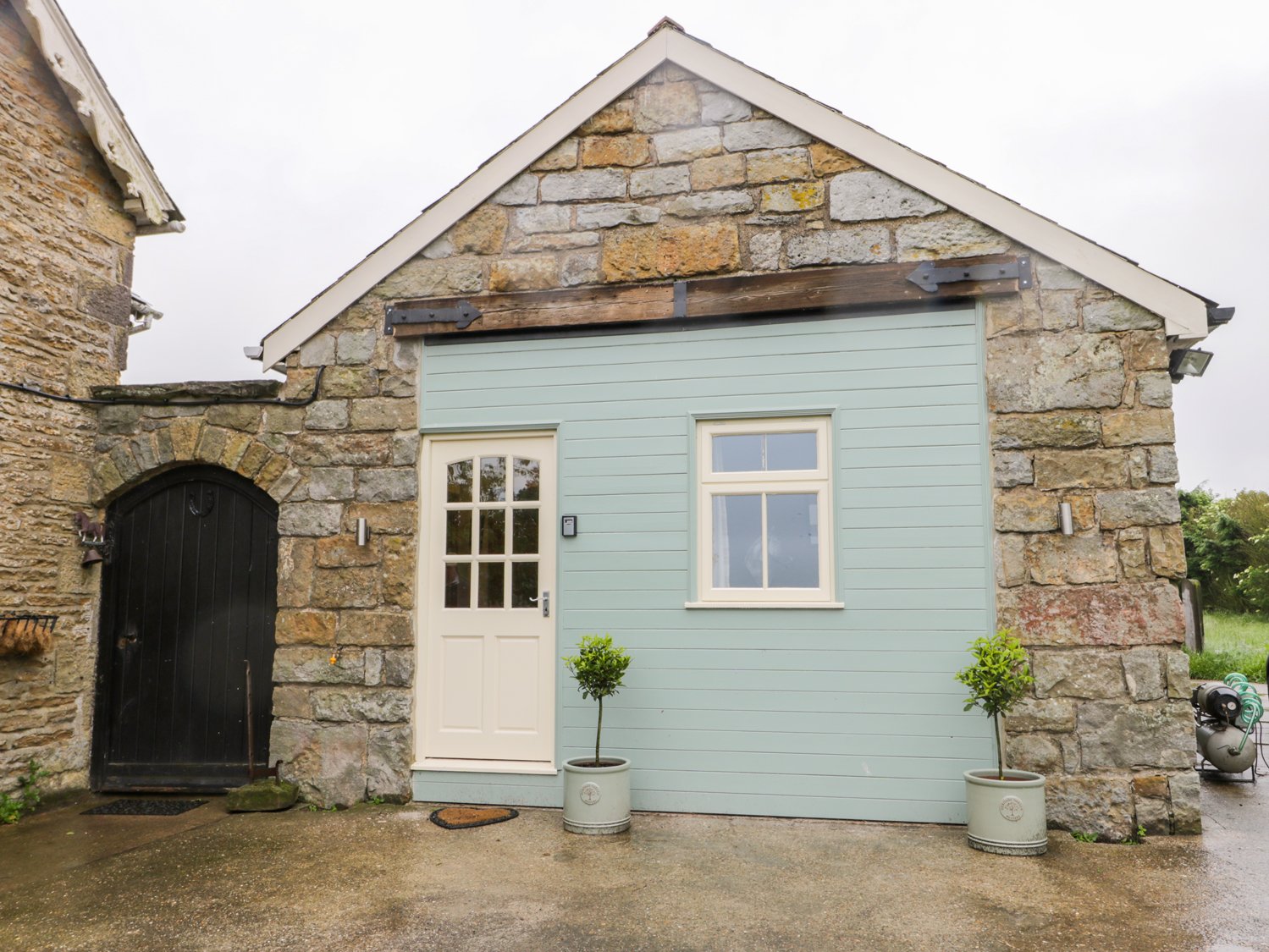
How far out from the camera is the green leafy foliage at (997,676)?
4.29m

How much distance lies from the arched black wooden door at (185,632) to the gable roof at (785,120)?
1.15 metres

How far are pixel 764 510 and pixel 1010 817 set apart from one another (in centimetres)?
202

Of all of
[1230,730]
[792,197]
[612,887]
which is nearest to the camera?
[612,887]

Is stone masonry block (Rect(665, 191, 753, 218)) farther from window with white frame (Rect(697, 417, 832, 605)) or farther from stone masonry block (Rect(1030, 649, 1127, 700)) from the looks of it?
stone masonry block (Rect(1030, 649, 1127, 700))

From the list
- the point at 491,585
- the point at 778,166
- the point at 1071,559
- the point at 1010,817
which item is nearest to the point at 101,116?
the point at 491,585

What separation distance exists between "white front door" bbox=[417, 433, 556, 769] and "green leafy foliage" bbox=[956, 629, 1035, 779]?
2387 millimetres

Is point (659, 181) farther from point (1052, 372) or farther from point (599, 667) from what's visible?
point (599, 667)

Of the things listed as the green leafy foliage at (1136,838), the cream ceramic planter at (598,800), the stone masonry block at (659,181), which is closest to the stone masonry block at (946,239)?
the stone masonry block at (659,181)

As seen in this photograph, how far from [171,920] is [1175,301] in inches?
223

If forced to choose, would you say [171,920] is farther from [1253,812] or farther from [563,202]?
[1253,812]

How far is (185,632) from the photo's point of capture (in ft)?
19.0

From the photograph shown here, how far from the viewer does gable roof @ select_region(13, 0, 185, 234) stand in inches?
215

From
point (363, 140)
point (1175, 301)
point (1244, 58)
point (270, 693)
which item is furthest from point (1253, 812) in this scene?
point (363, 140)

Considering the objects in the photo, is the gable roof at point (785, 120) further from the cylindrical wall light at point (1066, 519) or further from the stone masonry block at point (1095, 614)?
the stone masonry block at point (1095, 614)
